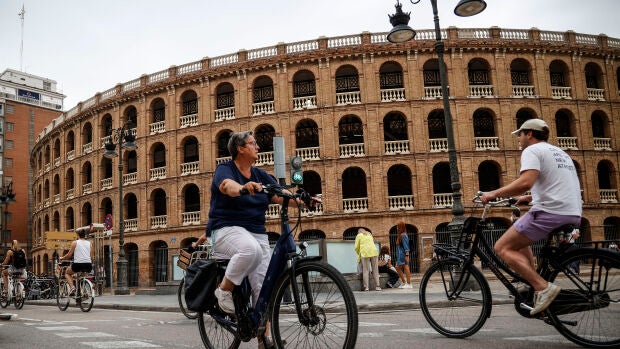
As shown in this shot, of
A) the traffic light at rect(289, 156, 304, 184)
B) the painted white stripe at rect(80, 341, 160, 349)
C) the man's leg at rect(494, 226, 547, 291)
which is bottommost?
the painted white stripe at rect(80, 341, 160, 349)

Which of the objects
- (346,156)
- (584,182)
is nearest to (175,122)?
(346,156)

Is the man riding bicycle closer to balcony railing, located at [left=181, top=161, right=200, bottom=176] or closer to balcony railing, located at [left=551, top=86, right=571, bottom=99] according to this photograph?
balcony railing, located at [left=551, top=86, right=571, bottom=99]

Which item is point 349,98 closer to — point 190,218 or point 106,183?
point 190,218

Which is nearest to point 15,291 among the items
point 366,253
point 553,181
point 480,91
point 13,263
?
point 13,263

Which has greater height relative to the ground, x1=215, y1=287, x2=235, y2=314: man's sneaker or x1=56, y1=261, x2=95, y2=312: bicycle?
x1=215, y1=287, x2=235, y2=314: man's sneaker

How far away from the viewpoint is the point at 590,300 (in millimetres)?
4113

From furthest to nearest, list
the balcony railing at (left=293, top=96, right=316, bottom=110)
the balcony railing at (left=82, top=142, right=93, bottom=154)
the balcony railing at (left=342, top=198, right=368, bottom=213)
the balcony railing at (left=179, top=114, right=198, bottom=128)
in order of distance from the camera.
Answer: the balcony railing at (left=82, top=142, right=93, bottom=154)
the balcony railing at (left=179, top=114, right=198, bottom=128)
the balcony railing at (left=293, top=96, right=316, bottom=110)
the balcony railing at (left=342, top=198, right=368, bottom=213)

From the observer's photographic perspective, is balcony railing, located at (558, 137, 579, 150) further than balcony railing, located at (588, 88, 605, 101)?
No

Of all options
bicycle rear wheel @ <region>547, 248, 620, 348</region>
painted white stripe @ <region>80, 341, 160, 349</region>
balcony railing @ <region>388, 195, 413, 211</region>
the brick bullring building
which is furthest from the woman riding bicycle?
balcony railing @ <region>388, 195, 413, 211</region>

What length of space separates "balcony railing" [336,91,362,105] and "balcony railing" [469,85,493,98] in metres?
6.64

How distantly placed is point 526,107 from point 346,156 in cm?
1128

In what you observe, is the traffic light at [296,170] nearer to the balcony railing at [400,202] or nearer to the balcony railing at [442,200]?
the balcony railing at [400,202]

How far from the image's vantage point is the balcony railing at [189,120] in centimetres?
3397

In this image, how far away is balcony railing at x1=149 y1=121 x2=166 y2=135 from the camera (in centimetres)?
3506
